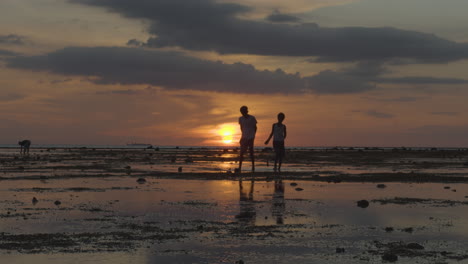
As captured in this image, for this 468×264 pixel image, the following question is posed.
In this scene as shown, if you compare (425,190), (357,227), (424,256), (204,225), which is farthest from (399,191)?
(424,256)

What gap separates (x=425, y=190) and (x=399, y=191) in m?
0.96

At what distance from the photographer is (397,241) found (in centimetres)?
930

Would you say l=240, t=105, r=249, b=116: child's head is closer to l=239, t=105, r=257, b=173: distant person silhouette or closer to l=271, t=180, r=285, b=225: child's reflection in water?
l=239, t=105, r=257, b=173: distant person silhouette

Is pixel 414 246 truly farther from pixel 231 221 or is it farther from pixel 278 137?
pixel 278 137

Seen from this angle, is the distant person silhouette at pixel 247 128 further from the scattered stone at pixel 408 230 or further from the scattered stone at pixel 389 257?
the scattered stone at pixel 389 257

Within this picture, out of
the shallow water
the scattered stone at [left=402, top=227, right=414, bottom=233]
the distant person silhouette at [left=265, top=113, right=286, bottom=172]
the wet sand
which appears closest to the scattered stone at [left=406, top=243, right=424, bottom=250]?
the wet sand

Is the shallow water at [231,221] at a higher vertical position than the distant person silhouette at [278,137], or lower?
lower

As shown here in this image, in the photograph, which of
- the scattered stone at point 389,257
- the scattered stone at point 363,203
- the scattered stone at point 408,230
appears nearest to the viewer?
the scattered stone at point 389,257

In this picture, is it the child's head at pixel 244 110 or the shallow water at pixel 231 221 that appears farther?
the child's head at pixel 244 110

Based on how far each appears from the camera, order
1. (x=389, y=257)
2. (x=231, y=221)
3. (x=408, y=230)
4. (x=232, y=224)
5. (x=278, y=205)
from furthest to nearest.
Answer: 1. (x=278, y=205)
2. (x=231, y=221)
3. (x=232, y=224)
4. (x=408, y=230)
5. (x=389, y=257)

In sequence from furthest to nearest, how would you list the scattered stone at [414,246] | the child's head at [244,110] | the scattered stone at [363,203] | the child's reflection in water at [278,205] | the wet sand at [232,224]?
the child's head at [244,110], the scattered stone at [363,203], the child's reflection in water at [278,205], the scattered stone at [414,246], the wet sand at [232,224]

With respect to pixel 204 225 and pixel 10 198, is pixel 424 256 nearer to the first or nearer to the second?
pixel 204 225

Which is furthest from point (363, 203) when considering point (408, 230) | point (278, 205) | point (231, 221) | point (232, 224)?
point (232, 224)

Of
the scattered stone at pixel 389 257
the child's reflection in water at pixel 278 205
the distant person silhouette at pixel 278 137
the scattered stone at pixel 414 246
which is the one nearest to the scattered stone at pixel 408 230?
the scattered stone at pixel 414 246
